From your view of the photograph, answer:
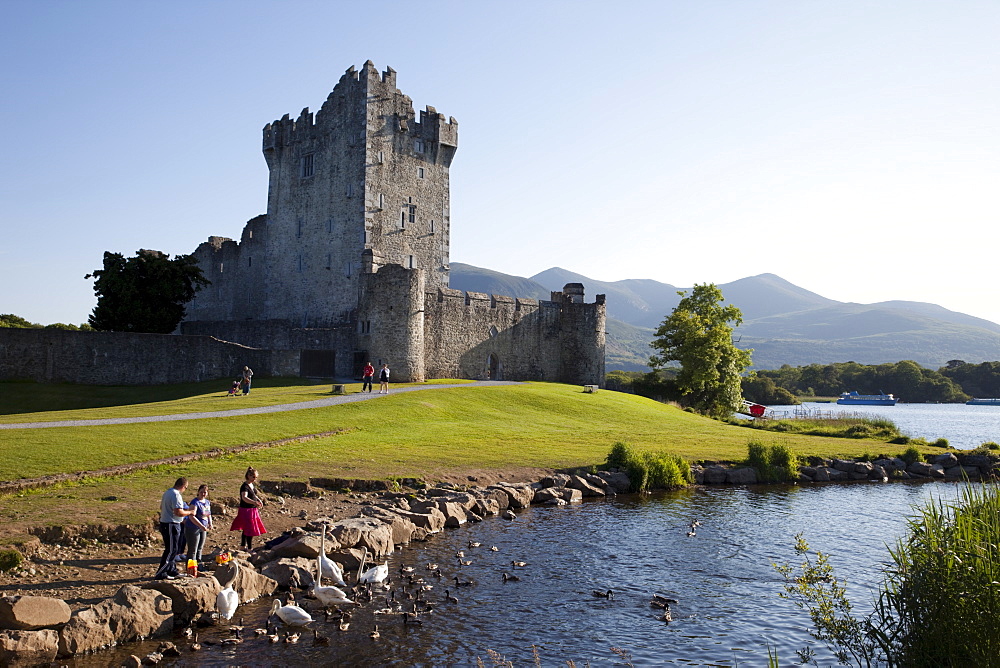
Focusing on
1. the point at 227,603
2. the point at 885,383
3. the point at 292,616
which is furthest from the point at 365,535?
the point at 885,383

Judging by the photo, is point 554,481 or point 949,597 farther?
point 554,481

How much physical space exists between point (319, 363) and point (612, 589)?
35.7 metres

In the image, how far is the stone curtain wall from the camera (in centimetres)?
4225

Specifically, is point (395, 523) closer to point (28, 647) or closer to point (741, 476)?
point (28, 647)

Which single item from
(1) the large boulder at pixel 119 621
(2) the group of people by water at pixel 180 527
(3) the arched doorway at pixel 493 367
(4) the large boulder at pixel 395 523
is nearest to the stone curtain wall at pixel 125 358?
(3) the arched doorway at pixel 493 367

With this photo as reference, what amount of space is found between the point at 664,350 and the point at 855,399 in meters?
79.4

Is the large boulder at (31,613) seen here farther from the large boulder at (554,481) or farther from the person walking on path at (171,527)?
the large boulder at (554,481)

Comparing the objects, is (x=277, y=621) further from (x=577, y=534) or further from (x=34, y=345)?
(x=34, y=345)

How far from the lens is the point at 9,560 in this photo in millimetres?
12570

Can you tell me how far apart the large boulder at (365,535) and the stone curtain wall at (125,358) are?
28402 mm

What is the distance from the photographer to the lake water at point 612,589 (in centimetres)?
1159

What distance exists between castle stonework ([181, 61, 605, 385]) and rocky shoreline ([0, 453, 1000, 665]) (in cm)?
2785

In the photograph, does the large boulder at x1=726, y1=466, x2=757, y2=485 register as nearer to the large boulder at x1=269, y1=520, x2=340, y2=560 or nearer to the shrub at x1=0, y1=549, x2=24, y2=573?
the large boulder at x1=269, y1=520, x2=340, y2=560

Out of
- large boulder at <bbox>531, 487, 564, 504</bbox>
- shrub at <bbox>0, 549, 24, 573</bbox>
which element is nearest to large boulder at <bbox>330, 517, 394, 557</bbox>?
shrub at <bbox>0, 549, 24, 573</bbox>
